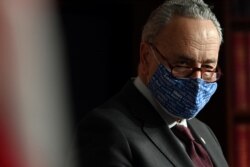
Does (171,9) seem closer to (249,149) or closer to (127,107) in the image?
(127,107)

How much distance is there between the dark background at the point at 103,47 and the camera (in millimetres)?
2492

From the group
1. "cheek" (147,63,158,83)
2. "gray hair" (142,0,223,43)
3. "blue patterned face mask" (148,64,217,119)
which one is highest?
"gray hair" (142,0,223,43)

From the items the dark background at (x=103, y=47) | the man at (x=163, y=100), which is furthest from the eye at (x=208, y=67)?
the dark background at (x=103, y=47)

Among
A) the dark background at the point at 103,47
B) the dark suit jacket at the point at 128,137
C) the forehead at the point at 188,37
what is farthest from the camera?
the dark background at the point at 103,47

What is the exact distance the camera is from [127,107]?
3.82 feet

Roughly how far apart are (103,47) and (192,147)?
1.44 metres

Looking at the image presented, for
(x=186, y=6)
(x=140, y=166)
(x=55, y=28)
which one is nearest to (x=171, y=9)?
(x=186, y=6)

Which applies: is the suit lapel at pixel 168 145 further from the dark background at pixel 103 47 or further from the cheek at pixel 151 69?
the dark background at pixel 103 47

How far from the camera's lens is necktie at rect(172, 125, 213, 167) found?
1.18 m

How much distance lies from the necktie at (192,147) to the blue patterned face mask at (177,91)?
0.12ft

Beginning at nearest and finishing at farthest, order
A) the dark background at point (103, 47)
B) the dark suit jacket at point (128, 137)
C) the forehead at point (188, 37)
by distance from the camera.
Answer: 1. the dark suit jacket at point (128, 137)
2. the forehead at point (188, 37)
3. the dark background at point (103, 47)

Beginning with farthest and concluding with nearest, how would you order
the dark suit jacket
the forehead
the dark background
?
the dark background
the forehead
the dark suit jacket

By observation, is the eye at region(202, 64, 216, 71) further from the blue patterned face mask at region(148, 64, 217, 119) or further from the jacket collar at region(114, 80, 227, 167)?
the jacket collar at region(114, 80, 227, 167)

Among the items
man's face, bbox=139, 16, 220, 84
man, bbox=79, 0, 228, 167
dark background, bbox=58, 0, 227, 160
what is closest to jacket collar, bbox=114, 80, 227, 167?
man, bbox=79, 0, 228, 167
